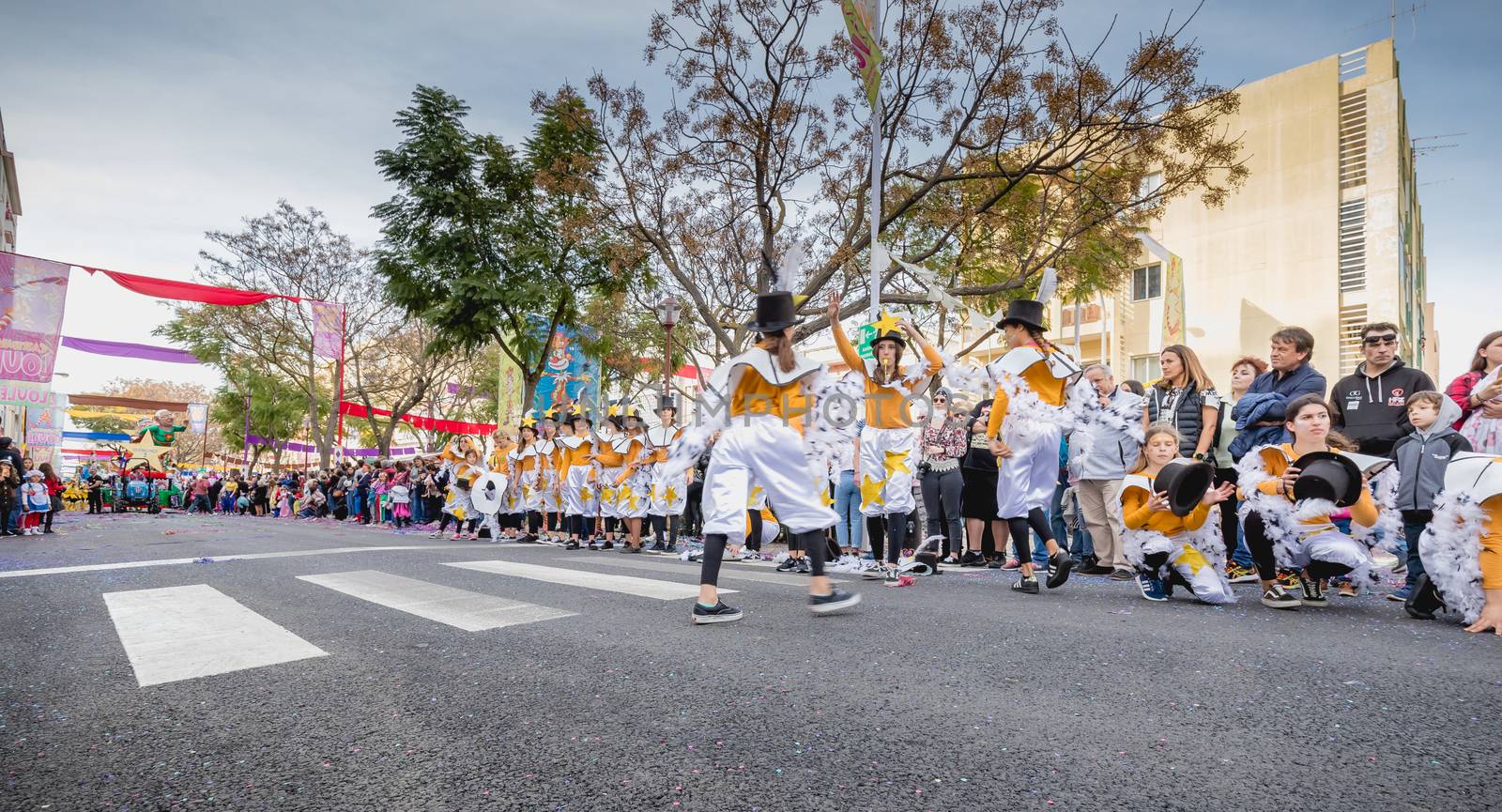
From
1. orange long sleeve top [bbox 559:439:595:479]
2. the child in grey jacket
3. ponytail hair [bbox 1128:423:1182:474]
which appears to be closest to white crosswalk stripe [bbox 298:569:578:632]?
ponytail hair [bbox 1128:423:1182:474]

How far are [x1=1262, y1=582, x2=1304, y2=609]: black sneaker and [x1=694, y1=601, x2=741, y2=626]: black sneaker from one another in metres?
3.49

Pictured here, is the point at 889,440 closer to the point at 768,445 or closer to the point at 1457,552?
the point at 768,445

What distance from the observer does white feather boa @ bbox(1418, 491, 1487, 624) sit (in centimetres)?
442

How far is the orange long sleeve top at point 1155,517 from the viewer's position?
210 inches

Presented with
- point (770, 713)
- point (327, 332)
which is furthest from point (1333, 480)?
point (327, 332)

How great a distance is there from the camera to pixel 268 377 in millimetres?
37375

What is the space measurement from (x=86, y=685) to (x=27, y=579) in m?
4.79

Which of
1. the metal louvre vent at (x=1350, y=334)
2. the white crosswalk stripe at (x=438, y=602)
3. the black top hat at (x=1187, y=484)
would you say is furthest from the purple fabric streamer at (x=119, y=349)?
the metal louvre vent at (x=1350, y=334)

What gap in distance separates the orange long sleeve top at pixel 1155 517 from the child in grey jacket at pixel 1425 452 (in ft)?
4.34

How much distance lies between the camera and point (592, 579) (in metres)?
6.51

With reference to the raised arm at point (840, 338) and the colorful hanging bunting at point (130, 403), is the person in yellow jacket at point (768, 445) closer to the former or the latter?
the raised arm at point (840, 338)

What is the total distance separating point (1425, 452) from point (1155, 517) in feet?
5.79

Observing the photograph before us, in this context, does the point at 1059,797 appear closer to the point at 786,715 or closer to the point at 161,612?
the point at 786,715

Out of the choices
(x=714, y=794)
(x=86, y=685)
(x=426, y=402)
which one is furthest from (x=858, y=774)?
(x=426, y=402)
